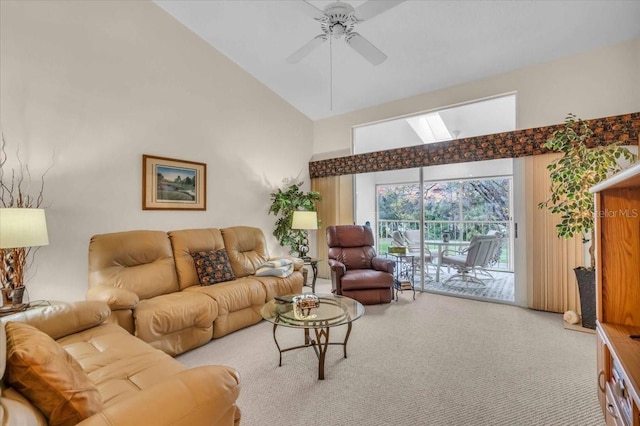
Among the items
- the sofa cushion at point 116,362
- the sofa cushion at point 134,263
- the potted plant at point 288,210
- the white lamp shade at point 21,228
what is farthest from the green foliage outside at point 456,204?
the white lamp shade at point 21,228

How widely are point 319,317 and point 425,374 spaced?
892 mm

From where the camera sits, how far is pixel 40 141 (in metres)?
2.75

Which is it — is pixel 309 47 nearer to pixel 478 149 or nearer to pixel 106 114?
pixel 106 114

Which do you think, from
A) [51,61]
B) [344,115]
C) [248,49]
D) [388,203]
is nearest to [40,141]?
[51,61]

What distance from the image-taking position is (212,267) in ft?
10.8

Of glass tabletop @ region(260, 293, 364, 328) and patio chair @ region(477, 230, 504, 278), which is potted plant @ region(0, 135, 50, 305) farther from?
patio chair @ region(477, 230, 504, 278)

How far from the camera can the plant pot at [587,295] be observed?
3.00 meters

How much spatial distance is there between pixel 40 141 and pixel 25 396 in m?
2.73

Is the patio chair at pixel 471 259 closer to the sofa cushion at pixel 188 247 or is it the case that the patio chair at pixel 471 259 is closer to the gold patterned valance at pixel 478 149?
the gold patterned valance at pixel 478 149

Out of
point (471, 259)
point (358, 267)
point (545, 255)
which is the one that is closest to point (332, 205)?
point (358, 267)

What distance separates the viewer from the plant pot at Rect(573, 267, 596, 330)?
3.00 metres

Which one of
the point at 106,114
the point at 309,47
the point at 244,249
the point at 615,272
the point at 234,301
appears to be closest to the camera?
the point at 615,272

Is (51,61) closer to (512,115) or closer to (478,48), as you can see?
(478,48)

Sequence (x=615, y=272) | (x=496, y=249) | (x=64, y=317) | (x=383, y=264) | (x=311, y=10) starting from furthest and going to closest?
1. (x=496, y=249)
2. (x=383, y=264)
3. (x=311, y=10)
4. (x=64, y=317)
5. (x=615, y=272)
